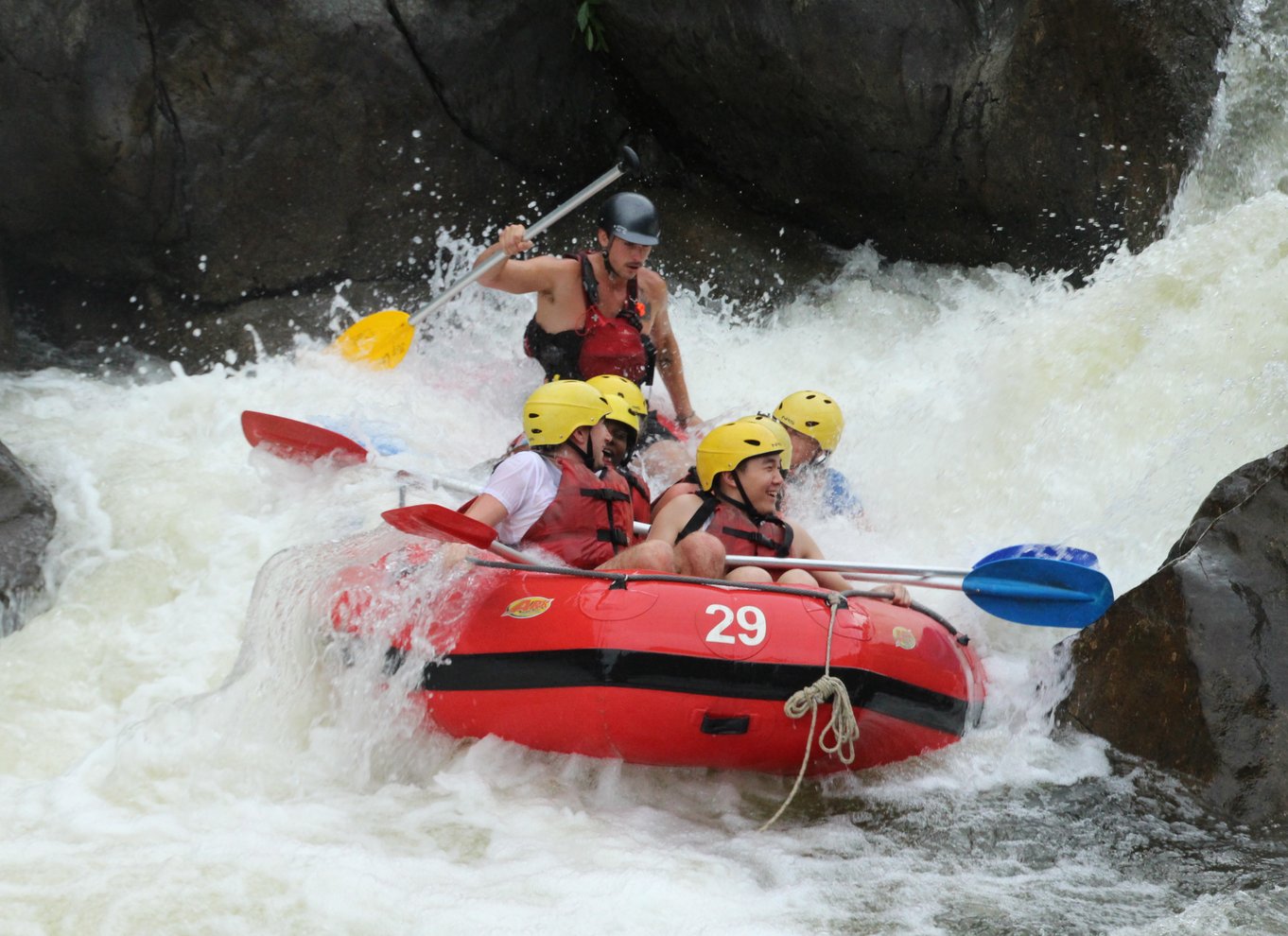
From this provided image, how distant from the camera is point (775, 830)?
387 centimetres

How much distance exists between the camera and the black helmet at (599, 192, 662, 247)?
223 inches

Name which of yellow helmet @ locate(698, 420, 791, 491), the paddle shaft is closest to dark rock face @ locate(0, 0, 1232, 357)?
the paddle shaft

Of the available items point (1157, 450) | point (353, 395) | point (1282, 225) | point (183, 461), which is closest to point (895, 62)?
point (1282, 225)

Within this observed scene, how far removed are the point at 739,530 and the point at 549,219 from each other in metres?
2.66

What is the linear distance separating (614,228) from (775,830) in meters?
2.72

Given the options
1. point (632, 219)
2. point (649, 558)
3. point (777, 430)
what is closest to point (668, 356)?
point (632, 219)

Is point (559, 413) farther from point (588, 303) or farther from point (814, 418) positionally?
point (588, 303)

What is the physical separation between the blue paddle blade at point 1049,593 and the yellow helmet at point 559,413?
1.31 meters

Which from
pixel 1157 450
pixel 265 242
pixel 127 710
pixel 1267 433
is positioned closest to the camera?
pixel 127 710

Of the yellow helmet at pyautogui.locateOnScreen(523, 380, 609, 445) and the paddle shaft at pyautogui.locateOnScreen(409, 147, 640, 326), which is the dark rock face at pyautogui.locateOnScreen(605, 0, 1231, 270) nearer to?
the paddle shaft at pyautogui.locateOnScreen(409, 147, 640, 326)

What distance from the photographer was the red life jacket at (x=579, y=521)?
4324 millimetres

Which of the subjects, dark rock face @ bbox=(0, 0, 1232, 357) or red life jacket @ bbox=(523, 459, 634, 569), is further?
dark rock face @ bbox=(0, 0, 1232, 357)

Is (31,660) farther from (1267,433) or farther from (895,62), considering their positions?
(895,62)

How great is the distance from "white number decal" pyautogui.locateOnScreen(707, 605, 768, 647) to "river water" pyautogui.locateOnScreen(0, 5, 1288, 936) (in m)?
0.54
